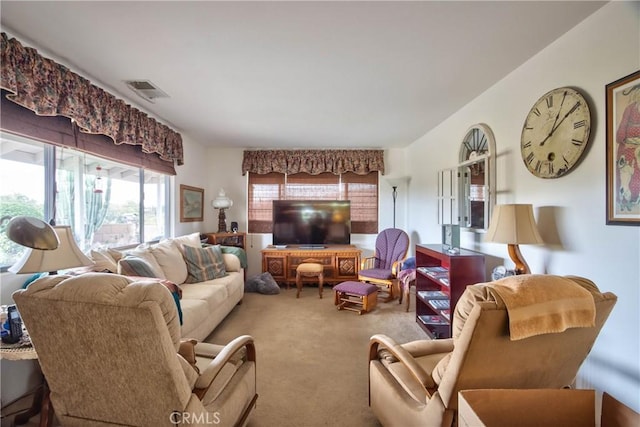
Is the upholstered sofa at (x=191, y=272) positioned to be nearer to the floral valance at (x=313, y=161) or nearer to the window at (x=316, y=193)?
the window at (x=316, y=193)

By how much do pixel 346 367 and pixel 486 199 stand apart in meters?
1.96

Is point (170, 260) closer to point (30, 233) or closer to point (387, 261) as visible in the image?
→ point (30, 233)

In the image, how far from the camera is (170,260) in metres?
2.91

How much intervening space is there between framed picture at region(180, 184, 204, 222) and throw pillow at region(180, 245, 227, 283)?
983 mm

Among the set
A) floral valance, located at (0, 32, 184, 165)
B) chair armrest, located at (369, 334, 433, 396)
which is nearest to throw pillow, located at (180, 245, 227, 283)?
floral valance, located at (0, 32, 184, 165)

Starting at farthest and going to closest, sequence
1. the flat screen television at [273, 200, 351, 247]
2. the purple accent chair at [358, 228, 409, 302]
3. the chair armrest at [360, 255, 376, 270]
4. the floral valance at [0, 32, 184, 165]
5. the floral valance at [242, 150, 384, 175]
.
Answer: the floral valance at [242, 150, 384, 175], the flat screen television at [273, 200, 351, 247], the chair armrest at [360, 255, 376, 270], the purple accent chair at [358, 228, 409, 302], the floral valance at [0, 32, 184, 165]

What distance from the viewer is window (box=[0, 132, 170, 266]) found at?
194 centimetres

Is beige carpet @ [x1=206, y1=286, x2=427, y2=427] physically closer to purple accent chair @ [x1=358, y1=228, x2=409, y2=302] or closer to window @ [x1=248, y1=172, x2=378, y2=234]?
purple accent chair @ [x1=358, y1=228, x2=409, y2=302]

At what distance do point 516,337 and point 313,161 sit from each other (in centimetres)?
421

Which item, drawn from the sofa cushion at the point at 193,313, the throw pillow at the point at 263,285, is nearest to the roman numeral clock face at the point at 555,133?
the sofa cushion at the point at 193,313

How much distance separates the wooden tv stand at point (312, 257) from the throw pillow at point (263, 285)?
193 mm

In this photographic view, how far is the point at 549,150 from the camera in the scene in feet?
6.16

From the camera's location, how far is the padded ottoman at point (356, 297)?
338 centimetres

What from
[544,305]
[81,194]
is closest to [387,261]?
[544,305]
